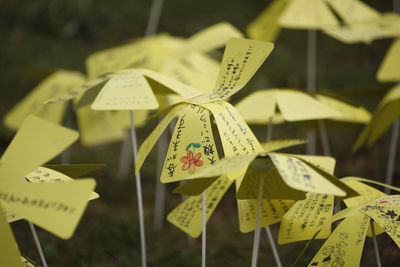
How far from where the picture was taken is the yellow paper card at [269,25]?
1.41 metres

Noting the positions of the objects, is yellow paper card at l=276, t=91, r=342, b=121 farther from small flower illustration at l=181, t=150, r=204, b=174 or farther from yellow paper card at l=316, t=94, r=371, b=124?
small flower illustration at l=181, t=150, r=204, b=174

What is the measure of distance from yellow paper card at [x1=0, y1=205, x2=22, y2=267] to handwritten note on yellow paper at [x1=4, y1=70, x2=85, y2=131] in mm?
624

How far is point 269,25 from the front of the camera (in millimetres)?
1442

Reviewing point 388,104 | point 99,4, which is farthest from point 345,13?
point 99,4

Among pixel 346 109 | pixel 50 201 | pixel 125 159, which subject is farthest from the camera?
pixel 125 159

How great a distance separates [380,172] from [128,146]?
35.4 inches

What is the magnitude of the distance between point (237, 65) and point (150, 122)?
57.2 inches

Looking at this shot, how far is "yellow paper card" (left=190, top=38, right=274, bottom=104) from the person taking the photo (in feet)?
2.58

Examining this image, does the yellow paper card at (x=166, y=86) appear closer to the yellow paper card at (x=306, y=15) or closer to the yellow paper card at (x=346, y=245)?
the yellow paper card at (x=346, y=245)

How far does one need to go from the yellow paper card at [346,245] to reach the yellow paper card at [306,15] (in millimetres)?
646

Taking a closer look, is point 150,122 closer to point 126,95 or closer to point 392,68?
point 392,68

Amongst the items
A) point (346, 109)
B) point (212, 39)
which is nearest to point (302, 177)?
point (346, 109)

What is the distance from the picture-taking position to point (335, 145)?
1993 mm

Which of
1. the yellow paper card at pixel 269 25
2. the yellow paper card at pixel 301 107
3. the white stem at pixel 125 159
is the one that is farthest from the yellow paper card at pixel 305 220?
the white stem at pixel 125 159
